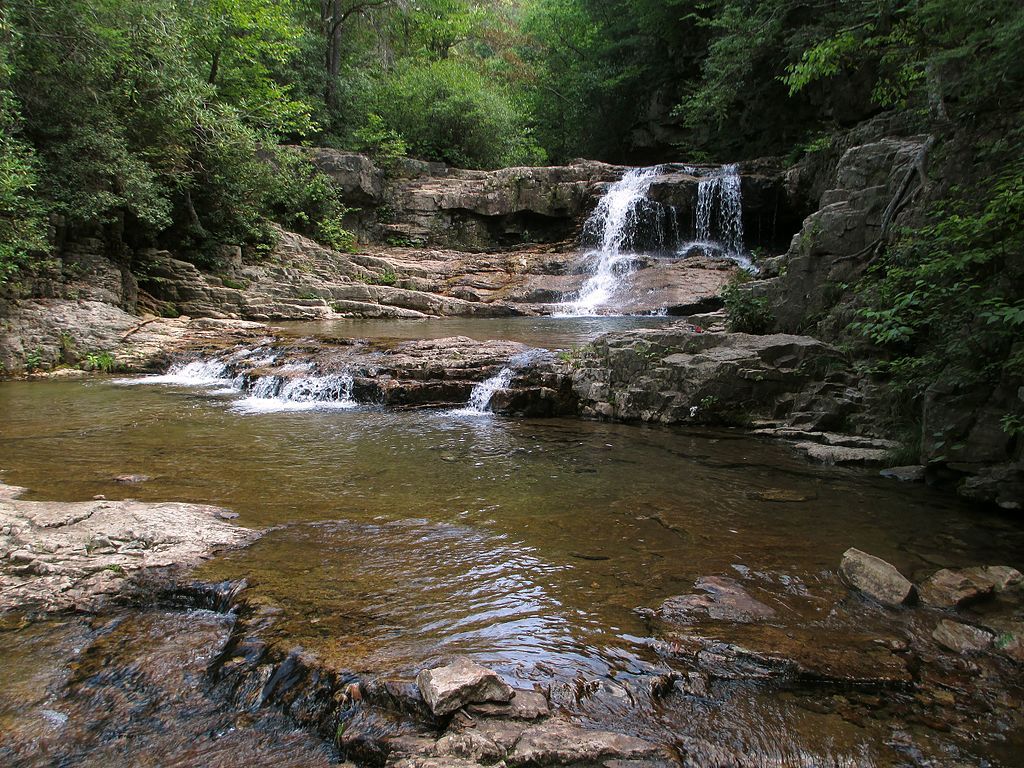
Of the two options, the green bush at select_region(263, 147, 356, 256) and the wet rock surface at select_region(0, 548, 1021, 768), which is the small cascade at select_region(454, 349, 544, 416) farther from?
the green bush at select_region(263, 147, 356, 256)

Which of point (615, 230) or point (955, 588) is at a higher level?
point (615, 230)

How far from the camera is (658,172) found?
20641mm

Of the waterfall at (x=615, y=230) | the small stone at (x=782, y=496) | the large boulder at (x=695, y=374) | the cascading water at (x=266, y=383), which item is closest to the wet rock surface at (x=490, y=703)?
the small stone at (x=782, y=496)

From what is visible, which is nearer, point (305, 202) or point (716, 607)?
point (716, 607)

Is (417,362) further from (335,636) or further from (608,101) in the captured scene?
(608,101)

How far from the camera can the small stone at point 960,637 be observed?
8.74ft

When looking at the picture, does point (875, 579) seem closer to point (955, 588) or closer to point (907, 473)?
point (955, 588)

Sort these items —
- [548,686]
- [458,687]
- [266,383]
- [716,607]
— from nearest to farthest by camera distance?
1. [458,687]
2. [548,686]
3. [716,607]
4. [266,383]

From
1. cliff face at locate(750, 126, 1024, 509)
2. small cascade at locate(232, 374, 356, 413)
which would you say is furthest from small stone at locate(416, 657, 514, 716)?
small cascade at locate(232, 374, 356, 413)

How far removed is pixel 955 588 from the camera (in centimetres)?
307

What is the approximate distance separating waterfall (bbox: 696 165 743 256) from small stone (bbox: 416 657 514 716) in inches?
746

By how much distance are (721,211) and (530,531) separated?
18.0 metres

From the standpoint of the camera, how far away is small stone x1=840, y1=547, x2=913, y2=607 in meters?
3.01

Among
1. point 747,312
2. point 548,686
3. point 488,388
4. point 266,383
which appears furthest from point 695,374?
point 266,383
